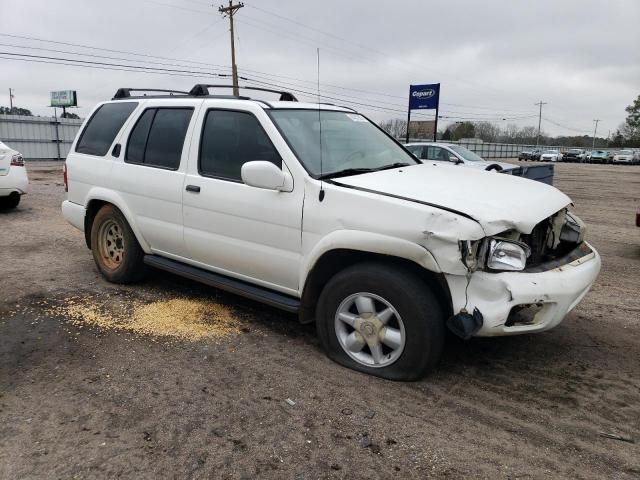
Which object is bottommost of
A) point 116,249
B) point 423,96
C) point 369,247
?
point 116,249

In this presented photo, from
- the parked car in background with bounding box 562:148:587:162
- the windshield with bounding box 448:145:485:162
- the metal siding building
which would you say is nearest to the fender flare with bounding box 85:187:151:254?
the windshield with bounding box 448:145:485:162

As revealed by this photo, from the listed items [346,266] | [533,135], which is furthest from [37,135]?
[533,135]

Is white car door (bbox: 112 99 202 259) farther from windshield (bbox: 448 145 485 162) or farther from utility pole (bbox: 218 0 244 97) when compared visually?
utility pole (bbox: 218 0 244 97)

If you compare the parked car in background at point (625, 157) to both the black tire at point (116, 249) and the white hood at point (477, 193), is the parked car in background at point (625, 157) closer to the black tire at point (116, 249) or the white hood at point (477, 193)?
the white hood at point (477, 193)

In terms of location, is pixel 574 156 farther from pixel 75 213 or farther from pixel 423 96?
pixel 75 213

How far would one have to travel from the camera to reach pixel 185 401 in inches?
126

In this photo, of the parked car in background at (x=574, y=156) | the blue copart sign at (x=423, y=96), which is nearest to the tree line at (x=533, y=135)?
the parked car in background at (x=574, y=156)

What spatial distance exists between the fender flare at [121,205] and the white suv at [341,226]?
0.02 metres

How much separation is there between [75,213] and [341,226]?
12.0 feet

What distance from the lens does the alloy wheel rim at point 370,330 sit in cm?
337

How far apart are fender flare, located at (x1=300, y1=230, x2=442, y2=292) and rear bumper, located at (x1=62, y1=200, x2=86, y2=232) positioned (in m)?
3.18

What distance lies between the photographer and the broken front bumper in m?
3.04

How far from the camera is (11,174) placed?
9719 mm

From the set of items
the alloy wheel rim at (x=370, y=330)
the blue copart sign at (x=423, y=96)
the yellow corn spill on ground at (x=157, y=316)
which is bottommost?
the yellow corn spill on ground at (x=157, y=316)
